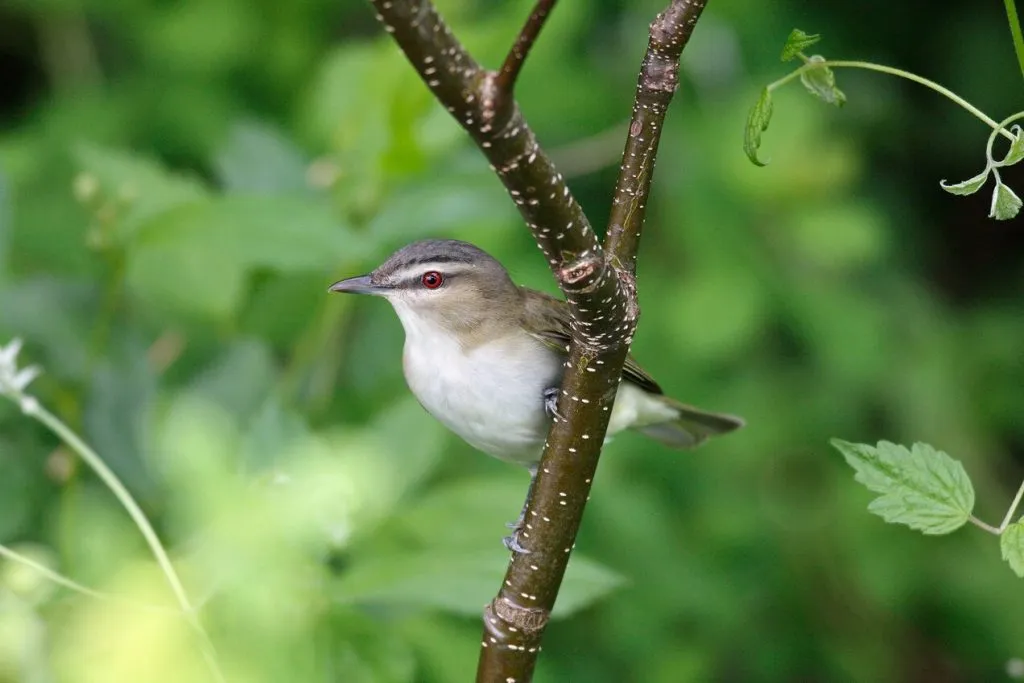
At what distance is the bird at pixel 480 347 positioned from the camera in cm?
228

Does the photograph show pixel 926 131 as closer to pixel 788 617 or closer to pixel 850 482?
pixel 850 482

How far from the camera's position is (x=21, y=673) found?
1.50 meters

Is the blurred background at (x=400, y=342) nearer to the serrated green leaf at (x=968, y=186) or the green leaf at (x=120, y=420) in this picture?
the green leaf at (x=120, y=420)

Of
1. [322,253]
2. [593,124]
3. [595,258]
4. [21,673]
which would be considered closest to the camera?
[595,258]

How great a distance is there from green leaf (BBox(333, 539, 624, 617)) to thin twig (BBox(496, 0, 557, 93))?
3.42 feet

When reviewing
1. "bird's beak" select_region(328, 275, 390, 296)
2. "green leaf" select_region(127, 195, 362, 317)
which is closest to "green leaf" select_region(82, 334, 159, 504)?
"green leaf" select_region(127, 195, 362, 317)

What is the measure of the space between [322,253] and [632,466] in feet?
6.33

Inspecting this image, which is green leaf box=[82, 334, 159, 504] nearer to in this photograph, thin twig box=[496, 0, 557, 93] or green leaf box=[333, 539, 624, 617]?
green leaf box=[333, 539, 624, 617]

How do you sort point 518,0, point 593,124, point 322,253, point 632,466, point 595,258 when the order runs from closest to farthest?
point 595,258
point 322,253
point 518,0
point 632,466
point 593,124

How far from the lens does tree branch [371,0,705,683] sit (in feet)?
3.69

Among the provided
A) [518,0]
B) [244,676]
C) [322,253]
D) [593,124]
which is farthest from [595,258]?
[593,124]

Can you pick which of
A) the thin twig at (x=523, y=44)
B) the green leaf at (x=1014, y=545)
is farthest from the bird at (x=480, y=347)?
the thin twig at (x=523, y=44)

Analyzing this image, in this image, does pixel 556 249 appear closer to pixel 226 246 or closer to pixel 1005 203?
pixel 1005 203

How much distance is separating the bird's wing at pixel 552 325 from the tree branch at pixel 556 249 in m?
0.75
